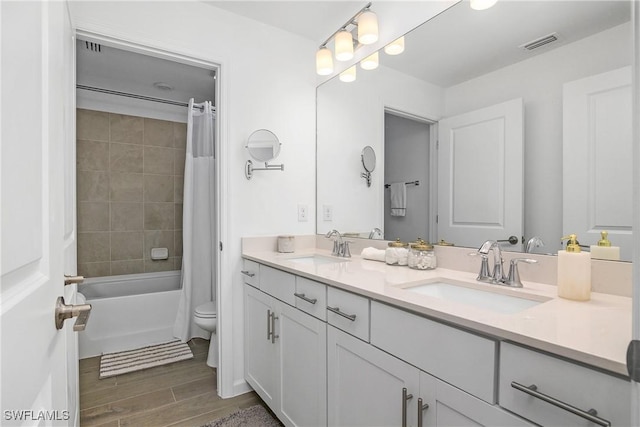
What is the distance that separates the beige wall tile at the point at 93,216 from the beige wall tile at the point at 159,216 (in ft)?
1.16

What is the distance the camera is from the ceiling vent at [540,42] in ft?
3.75

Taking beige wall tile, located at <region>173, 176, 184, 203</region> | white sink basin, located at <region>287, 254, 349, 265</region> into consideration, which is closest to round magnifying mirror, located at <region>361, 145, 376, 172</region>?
white sink basin, located at <region>287, 254, 349, 265</region>

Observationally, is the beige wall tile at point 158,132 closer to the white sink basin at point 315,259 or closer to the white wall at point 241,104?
the white wall at point 241,104

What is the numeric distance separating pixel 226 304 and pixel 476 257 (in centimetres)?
149

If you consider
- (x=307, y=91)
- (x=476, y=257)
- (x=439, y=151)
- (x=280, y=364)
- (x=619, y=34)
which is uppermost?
(x=307, y=91)

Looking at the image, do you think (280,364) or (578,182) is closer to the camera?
(578,182)

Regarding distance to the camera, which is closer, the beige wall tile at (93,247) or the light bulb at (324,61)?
the light bulb at (324,61)

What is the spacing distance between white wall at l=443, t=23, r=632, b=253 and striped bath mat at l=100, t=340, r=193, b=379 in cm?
251

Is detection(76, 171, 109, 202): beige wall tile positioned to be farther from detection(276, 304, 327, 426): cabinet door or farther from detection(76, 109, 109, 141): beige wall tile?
detection(276, 304, 327, 426): cabinet door

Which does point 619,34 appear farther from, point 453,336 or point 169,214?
point 169,214

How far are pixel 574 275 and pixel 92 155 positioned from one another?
3762mm

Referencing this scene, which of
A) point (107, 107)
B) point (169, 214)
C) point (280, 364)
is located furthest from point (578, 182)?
point (107, 107)

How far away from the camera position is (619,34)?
988 mm

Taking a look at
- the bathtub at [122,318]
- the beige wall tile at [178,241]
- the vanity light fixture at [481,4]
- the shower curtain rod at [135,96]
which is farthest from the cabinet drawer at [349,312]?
the beige wall tile at [178,241]
